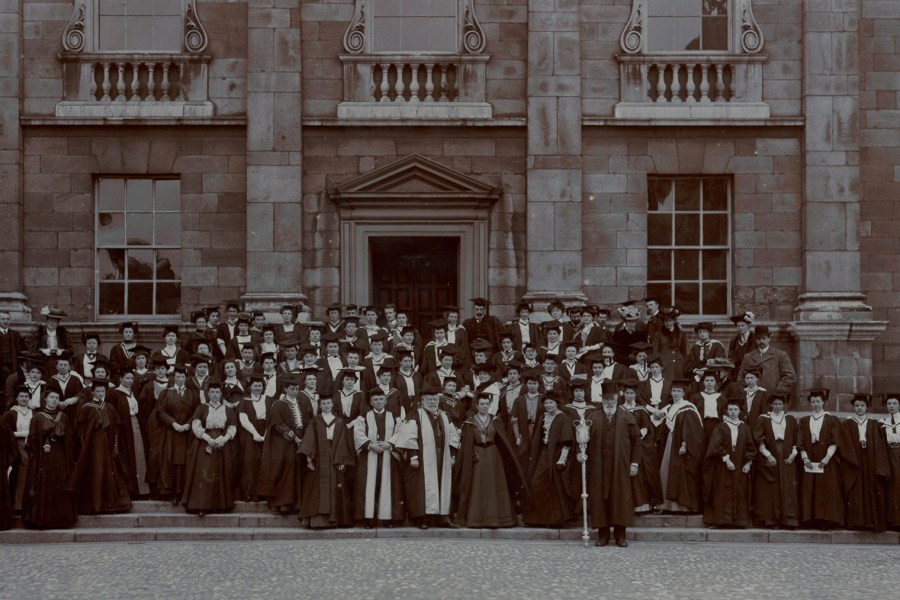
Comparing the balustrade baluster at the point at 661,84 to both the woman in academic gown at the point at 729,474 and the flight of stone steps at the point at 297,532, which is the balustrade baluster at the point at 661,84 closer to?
the woman in academic gown at the point at 729,474

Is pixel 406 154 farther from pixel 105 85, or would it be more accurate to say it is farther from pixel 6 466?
pixel 6 466

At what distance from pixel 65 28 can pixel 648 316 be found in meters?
10.3

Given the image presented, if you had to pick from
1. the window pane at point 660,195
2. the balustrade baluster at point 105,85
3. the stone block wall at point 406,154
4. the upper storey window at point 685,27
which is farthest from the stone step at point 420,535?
the upper storey window at point 685,27

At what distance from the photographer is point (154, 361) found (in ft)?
54.3

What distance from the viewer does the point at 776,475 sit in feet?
48.1

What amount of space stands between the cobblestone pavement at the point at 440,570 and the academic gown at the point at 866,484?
54 cm

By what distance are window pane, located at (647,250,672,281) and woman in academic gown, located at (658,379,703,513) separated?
529 cm

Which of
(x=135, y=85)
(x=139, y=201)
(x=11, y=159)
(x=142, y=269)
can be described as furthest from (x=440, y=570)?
(x=11, y=159)

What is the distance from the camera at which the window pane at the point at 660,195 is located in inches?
800

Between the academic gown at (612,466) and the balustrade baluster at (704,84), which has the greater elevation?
the balustrade baluster at (704,84)

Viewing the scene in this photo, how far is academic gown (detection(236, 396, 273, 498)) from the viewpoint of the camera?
1497cm

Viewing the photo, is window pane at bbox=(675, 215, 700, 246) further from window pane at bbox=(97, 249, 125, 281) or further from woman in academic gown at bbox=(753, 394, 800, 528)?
window pane at bbox=(97, 249, 125, 281)

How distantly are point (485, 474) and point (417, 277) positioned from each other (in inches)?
252

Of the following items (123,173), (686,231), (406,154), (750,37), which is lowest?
(686,231)
